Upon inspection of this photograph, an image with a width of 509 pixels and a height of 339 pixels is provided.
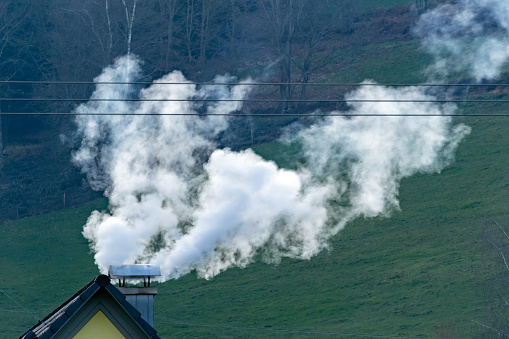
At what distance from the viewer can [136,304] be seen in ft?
39.3

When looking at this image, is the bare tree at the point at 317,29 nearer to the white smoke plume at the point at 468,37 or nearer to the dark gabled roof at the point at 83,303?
the white smoke plume at the point at 468,37

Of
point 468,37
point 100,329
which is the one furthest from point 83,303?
point 468,37

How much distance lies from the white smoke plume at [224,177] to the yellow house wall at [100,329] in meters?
25.9

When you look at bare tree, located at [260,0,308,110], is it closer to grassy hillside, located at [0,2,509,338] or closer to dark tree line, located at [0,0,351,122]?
dark tree line, located at [0,0,351,122]

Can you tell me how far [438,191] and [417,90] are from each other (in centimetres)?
1126

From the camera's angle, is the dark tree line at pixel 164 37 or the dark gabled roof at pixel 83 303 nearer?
the dark gabled roof at pixel 83 303

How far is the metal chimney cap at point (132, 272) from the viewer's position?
12586 mm

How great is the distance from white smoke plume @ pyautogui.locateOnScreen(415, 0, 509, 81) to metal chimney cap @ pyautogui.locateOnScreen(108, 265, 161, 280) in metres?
41.5

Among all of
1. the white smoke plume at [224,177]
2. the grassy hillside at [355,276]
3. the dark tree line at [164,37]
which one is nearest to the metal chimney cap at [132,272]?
the grassy hillside at [355,276]

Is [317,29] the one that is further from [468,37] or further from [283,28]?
[468,37]

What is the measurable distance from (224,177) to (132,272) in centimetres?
2879

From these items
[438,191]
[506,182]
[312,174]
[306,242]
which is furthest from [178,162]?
[506,182]

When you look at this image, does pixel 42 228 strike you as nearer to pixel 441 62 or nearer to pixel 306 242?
pixel 306 242

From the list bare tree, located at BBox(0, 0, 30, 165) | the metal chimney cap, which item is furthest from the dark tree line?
the metal chimney cap
